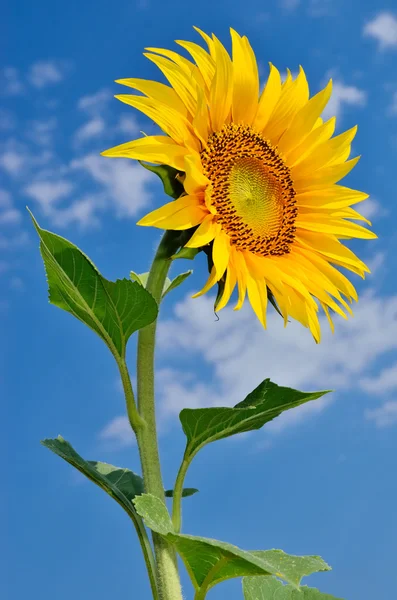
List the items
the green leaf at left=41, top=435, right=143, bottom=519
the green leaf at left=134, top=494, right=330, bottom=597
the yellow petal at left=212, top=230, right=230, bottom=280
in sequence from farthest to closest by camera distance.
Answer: the green leaf at left=41, top=435, right=143, bottom=519
the yellow petal at left=212, top=230, right=230, bottom=280
the green leaf at left=134, top=494, right=330, bottom=597

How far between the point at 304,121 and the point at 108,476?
5.87ft

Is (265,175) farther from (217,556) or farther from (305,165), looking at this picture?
(217,556)

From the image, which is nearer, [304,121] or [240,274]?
[240,274]

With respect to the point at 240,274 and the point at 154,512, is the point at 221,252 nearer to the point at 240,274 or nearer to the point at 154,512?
the point at 240,274

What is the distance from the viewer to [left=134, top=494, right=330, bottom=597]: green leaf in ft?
8.27

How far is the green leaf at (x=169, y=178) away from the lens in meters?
2.84

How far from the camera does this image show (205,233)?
9.46 feet

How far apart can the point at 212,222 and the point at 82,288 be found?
57 cm

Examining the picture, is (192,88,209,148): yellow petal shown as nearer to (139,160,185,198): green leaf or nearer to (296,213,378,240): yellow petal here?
(139,160,185,198): green leaf

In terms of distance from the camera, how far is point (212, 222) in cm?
303

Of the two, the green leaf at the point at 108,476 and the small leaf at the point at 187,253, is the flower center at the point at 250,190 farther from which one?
the green leaf at the point at 108,476

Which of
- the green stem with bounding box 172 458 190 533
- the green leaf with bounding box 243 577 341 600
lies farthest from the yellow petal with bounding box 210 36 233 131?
the green leaf with bounding box 243 577 341 600

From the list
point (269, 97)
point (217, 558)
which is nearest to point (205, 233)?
point (269, 97)

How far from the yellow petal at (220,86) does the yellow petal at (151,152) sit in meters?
0.34
